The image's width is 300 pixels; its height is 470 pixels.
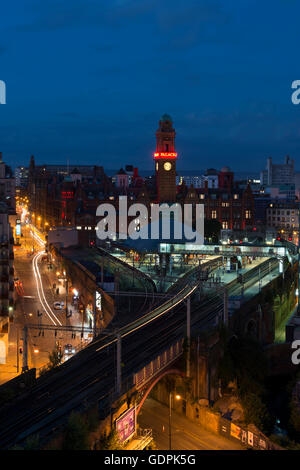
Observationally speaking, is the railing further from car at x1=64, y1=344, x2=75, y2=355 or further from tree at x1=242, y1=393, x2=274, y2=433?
car at x1=64, y1=344, x2=75, y2=355

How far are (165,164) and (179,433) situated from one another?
94416mm

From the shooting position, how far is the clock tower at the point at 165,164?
394ft

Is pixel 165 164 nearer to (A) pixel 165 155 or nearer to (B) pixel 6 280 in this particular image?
(A) pixel 165 155

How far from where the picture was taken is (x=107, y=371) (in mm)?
29250

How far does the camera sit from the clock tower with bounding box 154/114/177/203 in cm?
12006

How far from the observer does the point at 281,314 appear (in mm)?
60094

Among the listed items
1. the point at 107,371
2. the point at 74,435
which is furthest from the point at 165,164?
the point at 74,435

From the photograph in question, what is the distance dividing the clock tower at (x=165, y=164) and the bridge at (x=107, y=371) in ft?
249

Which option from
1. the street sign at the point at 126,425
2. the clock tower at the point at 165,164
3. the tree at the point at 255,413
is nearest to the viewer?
the street sign at the point at 126,425

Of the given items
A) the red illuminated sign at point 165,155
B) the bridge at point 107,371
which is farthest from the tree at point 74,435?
the red illuminated sign at point 165,155

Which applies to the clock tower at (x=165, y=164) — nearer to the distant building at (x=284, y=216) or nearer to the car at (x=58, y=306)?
the distant building at (x=284, y=216)
